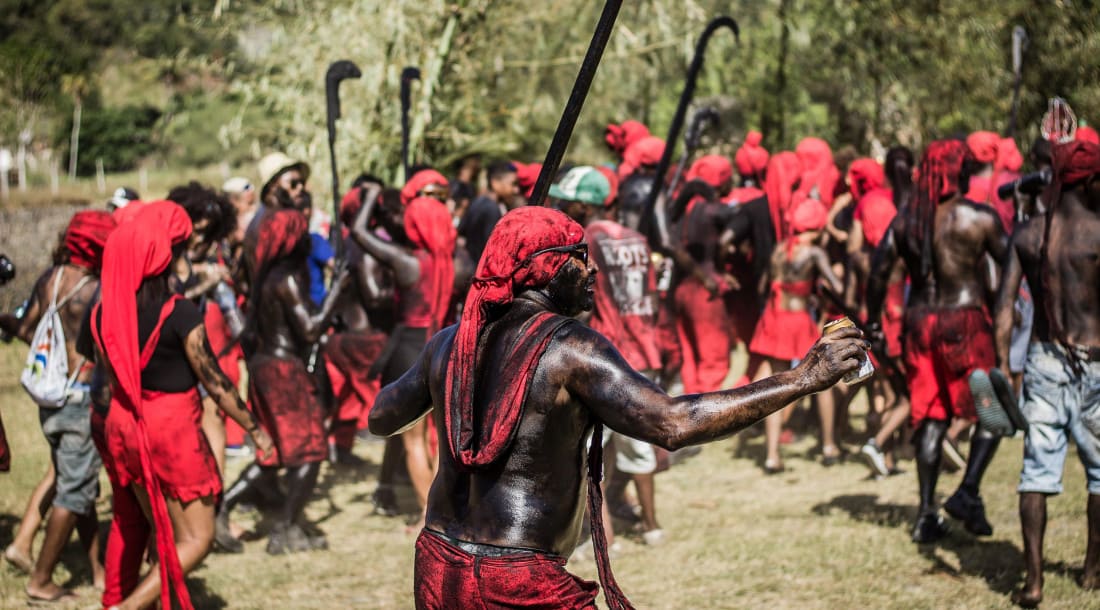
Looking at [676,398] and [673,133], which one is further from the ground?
[673,133]

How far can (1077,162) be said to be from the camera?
5.76 metres

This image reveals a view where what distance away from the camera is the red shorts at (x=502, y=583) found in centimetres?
325

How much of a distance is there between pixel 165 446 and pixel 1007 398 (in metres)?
A: 3.86

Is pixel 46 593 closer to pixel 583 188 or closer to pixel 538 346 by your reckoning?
pixel 583 188

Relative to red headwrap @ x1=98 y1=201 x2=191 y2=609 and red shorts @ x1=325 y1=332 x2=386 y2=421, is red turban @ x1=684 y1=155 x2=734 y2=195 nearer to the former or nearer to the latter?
red shorts @ x1=325 y1=332 x2=386 y2=421

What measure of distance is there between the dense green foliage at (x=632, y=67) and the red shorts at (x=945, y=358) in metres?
7.48

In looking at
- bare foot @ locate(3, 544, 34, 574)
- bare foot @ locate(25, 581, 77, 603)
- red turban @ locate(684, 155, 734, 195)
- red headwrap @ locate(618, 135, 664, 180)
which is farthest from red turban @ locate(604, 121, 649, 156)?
bare foot @ locate(25, 581, 77, 603)

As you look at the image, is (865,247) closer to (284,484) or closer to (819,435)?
(819,435)

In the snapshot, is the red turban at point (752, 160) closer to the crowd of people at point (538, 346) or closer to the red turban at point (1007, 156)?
the crowd of people at point (538, 346)

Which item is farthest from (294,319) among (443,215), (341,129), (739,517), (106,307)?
(341,129)

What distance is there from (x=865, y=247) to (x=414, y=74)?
12.3 feet

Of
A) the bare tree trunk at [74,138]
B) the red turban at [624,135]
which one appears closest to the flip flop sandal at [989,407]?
the red turban at [624,135]

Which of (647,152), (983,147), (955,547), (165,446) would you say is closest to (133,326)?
(165,446)

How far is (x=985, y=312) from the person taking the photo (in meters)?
7.05
